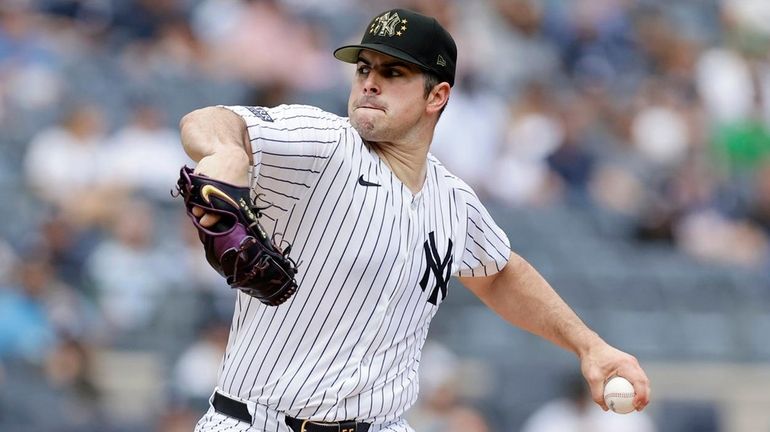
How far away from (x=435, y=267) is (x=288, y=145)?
0.79 meters

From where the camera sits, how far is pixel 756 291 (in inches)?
402

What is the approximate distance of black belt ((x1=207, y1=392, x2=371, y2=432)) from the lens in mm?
3871

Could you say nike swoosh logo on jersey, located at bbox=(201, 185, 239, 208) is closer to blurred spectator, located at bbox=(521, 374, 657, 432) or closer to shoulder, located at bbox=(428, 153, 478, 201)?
shoulder, located at bbox=(428, 153, 478, 201)

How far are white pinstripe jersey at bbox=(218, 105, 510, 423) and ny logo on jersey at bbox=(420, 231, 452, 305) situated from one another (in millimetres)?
13

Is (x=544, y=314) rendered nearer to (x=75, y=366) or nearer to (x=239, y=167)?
(x=239, y=167)

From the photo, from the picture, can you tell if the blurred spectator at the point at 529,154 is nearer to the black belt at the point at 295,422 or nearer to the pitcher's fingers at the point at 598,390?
the pitcher's fingers at the point at 598,390

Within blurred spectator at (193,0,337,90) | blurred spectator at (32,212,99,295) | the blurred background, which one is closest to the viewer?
the blurred background

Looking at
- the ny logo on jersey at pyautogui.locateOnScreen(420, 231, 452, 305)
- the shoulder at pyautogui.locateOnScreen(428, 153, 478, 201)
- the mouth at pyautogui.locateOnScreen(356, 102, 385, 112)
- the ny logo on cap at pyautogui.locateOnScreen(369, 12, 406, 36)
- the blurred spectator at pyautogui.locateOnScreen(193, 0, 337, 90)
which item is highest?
the blurred spectator at pyautogui.locateOnScreen(193, 0, 337, 90)

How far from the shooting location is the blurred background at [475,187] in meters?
8.27

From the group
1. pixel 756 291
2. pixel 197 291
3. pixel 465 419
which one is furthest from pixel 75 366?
pixel 756 291

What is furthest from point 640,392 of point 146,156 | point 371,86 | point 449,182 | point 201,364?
point 146,156

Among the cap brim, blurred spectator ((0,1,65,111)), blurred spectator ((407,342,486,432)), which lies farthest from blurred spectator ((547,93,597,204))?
the cap brim

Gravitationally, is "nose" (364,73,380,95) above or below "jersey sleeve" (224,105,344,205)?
above

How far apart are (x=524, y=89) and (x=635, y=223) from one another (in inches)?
59.1
